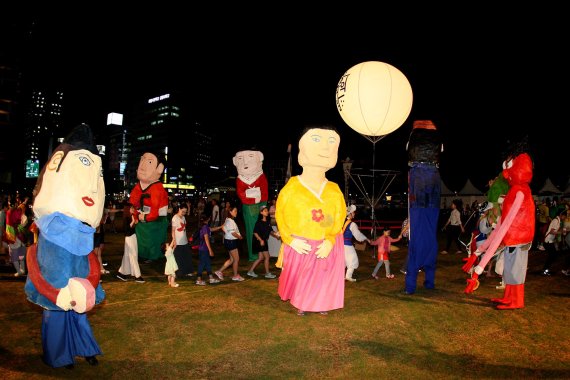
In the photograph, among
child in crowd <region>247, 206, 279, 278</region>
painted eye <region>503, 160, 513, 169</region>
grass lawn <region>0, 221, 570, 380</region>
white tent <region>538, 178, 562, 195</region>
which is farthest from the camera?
white tent <region>538, 178, 562, 195</region>

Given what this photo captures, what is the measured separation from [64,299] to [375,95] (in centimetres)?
596

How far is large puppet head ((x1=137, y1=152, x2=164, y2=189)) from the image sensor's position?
9.28m

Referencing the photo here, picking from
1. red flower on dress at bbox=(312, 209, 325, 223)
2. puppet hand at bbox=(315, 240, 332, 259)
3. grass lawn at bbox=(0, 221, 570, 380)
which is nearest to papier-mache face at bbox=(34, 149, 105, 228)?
grass lawn at bbox=(0, 221, 570, 380)

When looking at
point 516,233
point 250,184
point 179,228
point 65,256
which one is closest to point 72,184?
point 65,256

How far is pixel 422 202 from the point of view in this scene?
23.3 ft

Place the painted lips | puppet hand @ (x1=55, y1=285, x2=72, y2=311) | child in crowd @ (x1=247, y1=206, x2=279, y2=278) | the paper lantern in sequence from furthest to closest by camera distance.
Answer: child in crowd @ (x1=247, y1=206, x2=279, y2=278) < the paper lantern < the painted lips < puppet hand @ (x1=55, y1=285, x2=72, y2=311)

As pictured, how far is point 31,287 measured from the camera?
3816 mm

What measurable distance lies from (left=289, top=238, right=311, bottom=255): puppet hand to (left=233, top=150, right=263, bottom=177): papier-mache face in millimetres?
5151

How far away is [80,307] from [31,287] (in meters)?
0.58

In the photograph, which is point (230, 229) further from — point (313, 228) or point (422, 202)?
point (422, 202)

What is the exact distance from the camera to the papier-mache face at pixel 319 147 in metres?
5.66

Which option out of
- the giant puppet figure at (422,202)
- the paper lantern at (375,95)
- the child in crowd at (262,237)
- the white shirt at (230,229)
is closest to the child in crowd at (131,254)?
the white shirt at (230,229)

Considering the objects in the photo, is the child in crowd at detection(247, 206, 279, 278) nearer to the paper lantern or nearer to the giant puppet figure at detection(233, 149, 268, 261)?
the giant puppet figure at detection(233, 149, 268, 261)

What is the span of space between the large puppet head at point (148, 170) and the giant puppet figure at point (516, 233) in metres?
7.03
